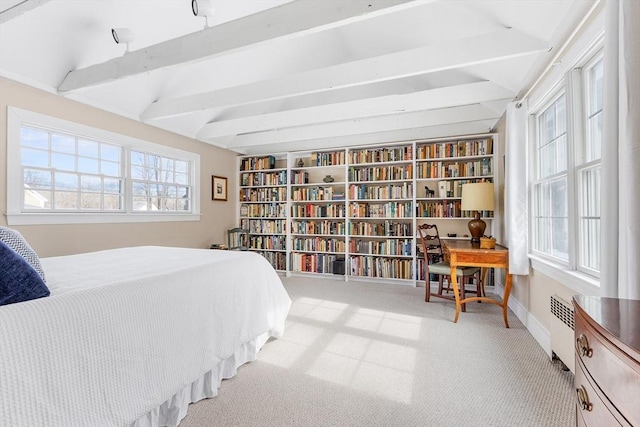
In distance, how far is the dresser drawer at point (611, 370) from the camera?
0.57 metres

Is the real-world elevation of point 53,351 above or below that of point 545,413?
above

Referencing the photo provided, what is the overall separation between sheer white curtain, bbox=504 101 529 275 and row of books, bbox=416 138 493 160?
4.24 feet

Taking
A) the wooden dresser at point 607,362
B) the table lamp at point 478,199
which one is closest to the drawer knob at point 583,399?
the wooden dresser at point 607,362

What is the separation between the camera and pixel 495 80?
9.91 feet

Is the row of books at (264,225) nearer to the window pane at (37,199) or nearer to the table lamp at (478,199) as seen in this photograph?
the window pane at (37,199)

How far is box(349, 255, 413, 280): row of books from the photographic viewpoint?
4.43 metres

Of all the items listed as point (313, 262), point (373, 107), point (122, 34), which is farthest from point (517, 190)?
point (122, 34)

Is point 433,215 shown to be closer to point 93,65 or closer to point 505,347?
point 505,347

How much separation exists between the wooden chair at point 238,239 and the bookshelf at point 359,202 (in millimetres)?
186

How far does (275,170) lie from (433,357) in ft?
12.8

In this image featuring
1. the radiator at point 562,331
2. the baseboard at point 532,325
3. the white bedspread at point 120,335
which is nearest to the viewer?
the white bedspread at point 120,335

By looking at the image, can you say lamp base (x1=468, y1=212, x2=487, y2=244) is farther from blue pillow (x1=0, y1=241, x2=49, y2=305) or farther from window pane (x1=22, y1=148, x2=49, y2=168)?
window pane (x1=22, y1=148, x2=49, y2=168)

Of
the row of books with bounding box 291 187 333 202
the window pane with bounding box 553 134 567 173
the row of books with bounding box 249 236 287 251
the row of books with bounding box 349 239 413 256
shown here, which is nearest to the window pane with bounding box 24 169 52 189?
the row of books with bounding box 249 236 287 251

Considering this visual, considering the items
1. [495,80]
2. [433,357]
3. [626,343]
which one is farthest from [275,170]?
[626,343]
